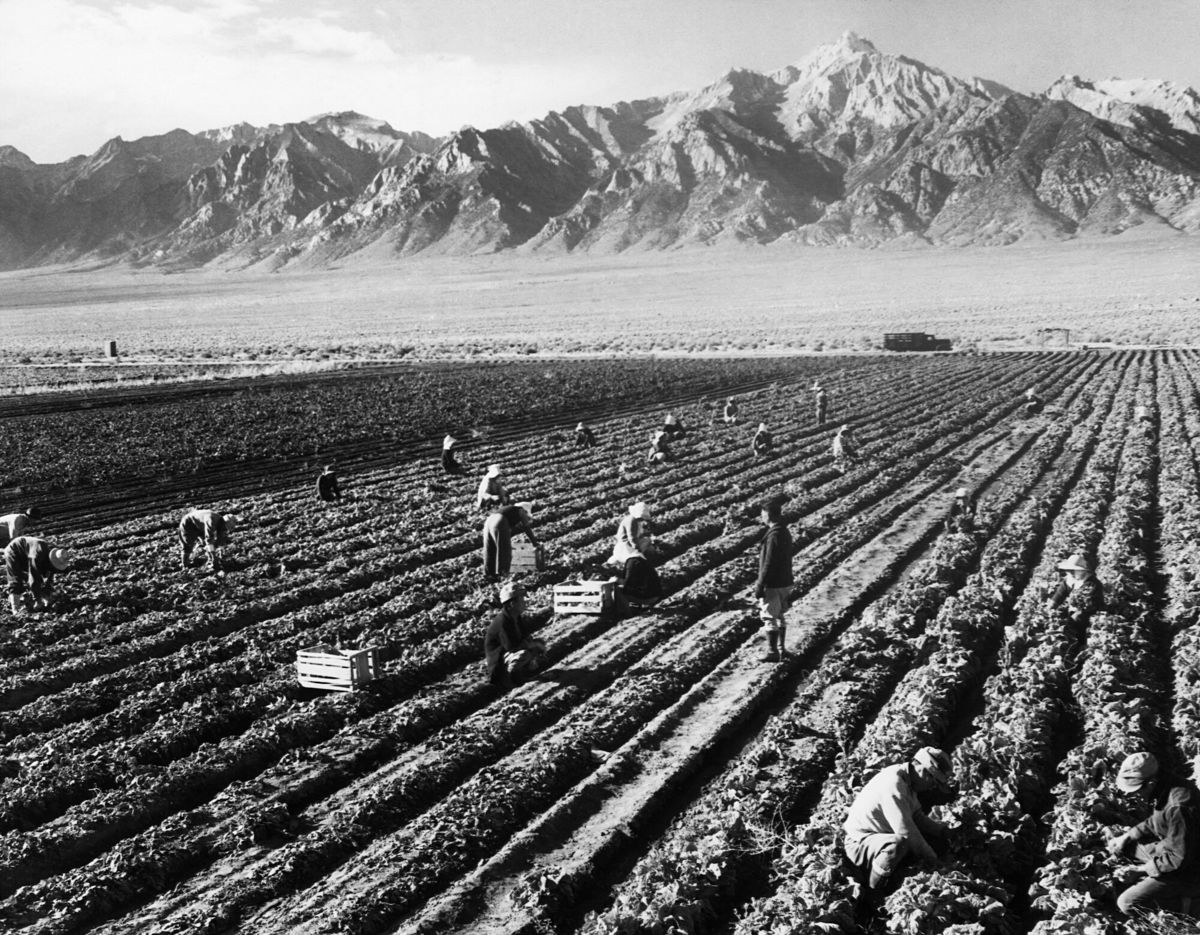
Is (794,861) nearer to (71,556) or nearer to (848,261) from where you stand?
(71,556)

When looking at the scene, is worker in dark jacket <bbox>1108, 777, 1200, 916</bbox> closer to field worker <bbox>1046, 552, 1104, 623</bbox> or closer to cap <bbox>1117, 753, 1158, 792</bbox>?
cap <bbox>1117, 753, 1158, 792</bbox>

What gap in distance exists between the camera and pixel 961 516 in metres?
19.7

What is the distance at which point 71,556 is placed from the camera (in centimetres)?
1925

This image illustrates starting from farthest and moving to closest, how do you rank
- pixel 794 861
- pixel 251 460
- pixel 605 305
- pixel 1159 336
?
pixel 605 305, pixel 1159 336, pixel 251 460, pixel 794 861

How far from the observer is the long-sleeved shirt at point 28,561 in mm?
15492

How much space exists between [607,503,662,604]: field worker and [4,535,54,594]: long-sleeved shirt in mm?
8123

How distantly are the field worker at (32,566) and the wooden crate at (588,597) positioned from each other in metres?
7.18

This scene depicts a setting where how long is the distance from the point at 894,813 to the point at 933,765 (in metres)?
0.62

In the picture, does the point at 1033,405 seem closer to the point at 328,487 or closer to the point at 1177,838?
the point at 328,487

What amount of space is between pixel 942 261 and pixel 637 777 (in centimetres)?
19174

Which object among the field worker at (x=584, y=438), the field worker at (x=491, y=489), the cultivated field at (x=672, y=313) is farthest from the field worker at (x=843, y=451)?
the cultivated field at (x=672, y=313)

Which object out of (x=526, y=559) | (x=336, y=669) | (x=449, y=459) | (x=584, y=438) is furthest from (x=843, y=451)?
(x=336, y=669)

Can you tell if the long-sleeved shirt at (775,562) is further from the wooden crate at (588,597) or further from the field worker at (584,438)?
the field worker at (584,438)

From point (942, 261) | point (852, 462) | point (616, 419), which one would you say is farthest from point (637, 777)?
point (942, 261)
